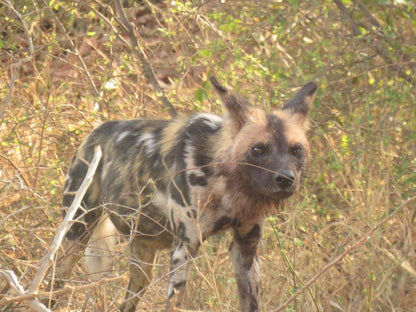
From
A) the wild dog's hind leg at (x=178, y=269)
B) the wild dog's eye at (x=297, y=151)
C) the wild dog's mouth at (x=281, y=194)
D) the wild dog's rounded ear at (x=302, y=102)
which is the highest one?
the wild dog's rounded ear at (x=302, y=102)

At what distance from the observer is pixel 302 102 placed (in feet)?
13.6

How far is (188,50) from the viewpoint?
6043 millimetres

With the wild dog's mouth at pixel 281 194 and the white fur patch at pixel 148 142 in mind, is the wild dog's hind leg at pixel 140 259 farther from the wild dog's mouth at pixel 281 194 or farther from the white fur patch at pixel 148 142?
the wild dog's mouth at pixel 281 194

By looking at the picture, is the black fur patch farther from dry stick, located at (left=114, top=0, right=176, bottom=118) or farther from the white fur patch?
dry stick, located at (left=114, top=0, right=176, bottom=118)

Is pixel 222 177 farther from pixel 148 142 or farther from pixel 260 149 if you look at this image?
pixel 148 142

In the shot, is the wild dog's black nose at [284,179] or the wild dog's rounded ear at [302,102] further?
the wild dog's rounded ear at [302,102]

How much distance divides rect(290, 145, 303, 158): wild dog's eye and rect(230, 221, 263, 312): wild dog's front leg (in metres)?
0.39

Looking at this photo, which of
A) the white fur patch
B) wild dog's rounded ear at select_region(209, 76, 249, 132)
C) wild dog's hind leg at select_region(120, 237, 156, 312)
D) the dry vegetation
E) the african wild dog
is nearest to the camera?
the african wild dog

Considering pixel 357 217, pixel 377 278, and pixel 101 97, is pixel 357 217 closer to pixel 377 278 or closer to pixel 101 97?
pixel 377 278

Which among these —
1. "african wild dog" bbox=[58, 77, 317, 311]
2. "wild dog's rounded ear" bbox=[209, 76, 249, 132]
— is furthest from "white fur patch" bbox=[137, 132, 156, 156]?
"wild dog's rounded ear" bbox=[209, 76, 249, 132]

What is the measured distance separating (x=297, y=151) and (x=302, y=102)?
1.24ft

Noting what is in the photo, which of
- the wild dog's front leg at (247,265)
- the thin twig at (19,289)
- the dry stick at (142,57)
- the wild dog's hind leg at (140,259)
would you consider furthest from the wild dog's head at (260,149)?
the dry stick at (142,57)

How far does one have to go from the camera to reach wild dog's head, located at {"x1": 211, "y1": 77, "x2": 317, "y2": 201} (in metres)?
3.70

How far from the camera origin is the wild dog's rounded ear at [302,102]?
162 inches
